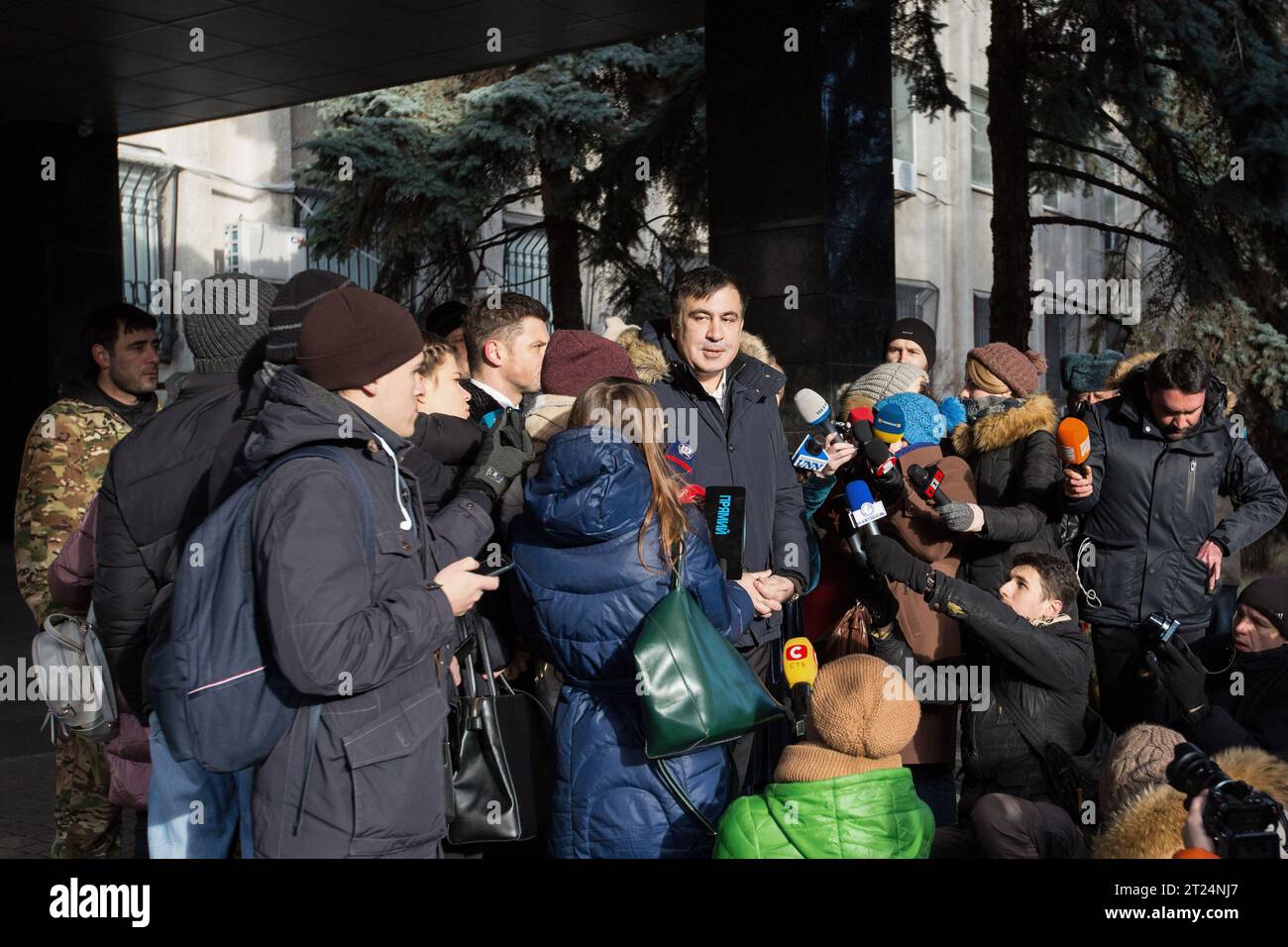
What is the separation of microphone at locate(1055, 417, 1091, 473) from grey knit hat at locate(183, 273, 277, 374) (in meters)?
2.83

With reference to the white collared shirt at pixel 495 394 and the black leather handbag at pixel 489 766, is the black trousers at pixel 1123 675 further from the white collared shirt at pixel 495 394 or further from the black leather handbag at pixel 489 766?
the black leather handbag at pixel 489 766

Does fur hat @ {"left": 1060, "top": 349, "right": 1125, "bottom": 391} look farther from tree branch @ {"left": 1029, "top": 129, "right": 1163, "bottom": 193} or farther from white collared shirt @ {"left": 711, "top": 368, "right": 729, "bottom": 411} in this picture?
tree branch @ {"left": 1029, "top": 129, "right": 1163, "bottom": 193}

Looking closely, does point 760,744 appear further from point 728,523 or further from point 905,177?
point 905,177

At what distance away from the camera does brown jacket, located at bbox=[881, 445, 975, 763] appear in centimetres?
455

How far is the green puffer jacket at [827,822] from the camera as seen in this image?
3027mm

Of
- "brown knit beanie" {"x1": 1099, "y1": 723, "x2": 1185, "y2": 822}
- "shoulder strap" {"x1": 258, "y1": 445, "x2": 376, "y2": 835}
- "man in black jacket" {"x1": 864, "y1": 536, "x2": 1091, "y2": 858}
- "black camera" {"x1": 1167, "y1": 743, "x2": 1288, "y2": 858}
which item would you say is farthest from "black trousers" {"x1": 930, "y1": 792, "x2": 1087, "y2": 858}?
"shoulder strap" {"x1": 258, "y1": 445, "x2": 376, "y2": 835}

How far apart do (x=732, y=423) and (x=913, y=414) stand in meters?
0.78

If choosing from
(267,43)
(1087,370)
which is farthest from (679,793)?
(267,43)

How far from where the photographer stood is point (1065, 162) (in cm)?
1296

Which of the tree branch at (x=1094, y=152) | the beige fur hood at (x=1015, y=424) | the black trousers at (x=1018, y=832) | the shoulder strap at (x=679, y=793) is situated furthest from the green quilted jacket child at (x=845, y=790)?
the tree branch at (x=1094, y=152)

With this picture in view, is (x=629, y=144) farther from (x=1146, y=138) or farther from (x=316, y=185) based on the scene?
(x=1146, y=138)

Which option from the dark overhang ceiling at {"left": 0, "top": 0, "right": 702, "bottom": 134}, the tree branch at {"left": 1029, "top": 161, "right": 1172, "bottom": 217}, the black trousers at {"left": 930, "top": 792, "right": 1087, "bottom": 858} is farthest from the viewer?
the tree branch at {"left": 1029, "top": 161, "right": 1172, "bottom": 217}

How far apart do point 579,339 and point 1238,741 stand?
2343 mm

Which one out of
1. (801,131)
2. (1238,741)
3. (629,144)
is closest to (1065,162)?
(629,144)
